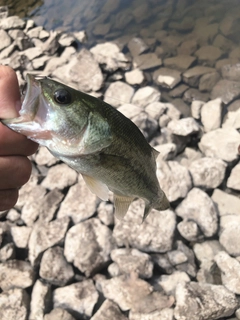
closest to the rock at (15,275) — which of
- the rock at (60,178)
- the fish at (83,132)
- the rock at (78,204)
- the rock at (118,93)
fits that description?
the rock at (78,204)

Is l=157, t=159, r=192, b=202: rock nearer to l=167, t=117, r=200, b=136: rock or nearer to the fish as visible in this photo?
l=167, t=117, r=200, b=136: rock

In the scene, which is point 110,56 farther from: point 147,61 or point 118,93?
point 118,93

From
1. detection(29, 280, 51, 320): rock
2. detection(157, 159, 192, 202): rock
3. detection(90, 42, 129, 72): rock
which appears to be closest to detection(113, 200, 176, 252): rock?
detection(157, 159, 192, 202): rock

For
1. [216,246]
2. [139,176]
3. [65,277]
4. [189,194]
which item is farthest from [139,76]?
[139,176]

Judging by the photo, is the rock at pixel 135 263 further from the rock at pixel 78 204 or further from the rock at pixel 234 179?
the rock at pixel 234 179

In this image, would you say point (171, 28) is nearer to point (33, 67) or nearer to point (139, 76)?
point (139, 76)

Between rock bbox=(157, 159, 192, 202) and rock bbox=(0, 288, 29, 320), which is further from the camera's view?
rock bbox=(157, 159, 192, 202)
